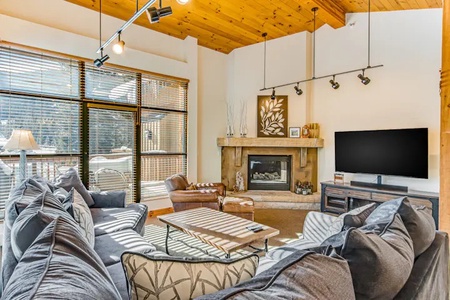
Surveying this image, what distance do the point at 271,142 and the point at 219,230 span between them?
3.15 metres

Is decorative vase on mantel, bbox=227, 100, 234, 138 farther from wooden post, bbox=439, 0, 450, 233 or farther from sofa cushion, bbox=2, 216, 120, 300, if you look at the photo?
sofa cushion, bbox=2, 216, 120, 300

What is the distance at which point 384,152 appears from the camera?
14.2ft

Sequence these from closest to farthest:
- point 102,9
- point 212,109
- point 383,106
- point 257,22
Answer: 1. point 102,9
2. point 383,106
3. point 257,22
4. point 212,109

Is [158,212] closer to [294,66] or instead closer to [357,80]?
[294,66]

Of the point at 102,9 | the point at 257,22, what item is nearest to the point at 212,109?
the point at 257,22

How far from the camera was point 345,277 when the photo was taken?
0.86 metres

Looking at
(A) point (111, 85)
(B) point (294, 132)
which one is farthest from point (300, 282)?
(B) point (294, 132)

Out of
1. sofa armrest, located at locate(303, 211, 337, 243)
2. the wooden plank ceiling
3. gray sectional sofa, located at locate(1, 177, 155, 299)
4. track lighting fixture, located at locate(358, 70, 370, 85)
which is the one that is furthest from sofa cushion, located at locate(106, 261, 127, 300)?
track lighting fixture, located at locate(358, 70, 370, 85)

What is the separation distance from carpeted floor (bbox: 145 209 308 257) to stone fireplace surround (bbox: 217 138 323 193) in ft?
2.83

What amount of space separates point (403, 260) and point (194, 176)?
4.53m

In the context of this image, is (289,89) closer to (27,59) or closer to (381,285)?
(27,59)

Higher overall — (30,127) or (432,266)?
(30,127)

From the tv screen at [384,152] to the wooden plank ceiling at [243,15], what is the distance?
200 cm

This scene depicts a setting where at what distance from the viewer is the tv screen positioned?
13.1 feet
